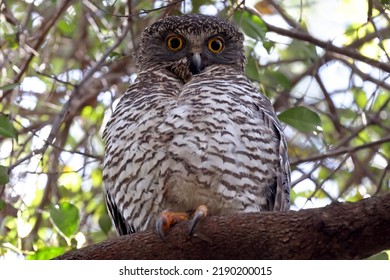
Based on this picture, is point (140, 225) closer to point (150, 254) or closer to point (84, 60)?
point (150, 254)

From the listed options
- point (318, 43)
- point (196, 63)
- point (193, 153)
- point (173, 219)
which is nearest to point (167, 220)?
point (173, 219)

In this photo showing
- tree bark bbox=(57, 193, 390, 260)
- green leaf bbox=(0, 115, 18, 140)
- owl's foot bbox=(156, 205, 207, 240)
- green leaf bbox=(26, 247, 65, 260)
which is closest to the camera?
tree bark bbox=(57, 193, 390, 260)

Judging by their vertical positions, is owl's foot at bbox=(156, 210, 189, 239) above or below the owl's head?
below

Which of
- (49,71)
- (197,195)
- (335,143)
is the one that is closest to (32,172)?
(49,71)

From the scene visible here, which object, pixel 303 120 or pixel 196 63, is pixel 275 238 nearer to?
pixel 303 120

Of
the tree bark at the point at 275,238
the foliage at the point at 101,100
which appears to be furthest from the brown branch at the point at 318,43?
the tree bark at the point at 275,238

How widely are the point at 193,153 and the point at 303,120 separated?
70cm

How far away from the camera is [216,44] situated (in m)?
3.65

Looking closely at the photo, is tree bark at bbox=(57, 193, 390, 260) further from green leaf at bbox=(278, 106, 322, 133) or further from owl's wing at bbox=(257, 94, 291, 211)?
green leaf at bbox=(278, 106, 322, 133)

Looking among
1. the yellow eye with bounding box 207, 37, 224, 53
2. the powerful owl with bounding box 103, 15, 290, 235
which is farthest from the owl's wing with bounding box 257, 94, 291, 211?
the yellow eye with bounding box 207, 37, 224, 53

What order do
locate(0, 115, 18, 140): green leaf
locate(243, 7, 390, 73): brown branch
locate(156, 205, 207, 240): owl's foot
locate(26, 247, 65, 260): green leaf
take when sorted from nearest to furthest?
locate(156, 205, 207, 240): owl's foot, locate(0, 115, 18, 140): green leaf, locate(26, 247, 65, 260): green leaf, locate(243, 7, 390, 73): brown branch

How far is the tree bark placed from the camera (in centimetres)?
223

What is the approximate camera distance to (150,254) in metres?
2.57

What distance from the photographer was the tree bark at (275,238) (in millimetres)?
2230
